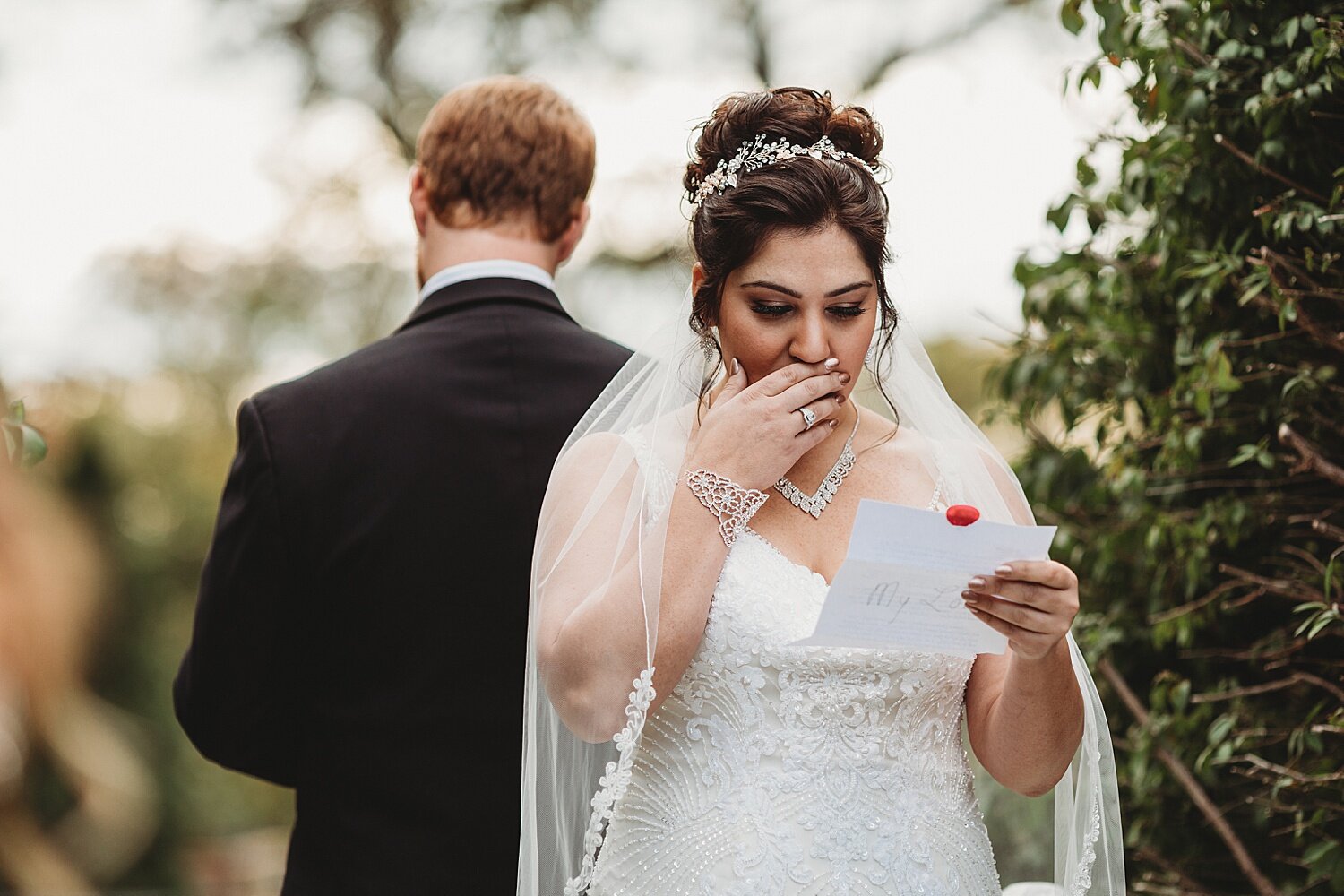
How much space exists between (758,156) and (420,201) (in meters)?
0.94

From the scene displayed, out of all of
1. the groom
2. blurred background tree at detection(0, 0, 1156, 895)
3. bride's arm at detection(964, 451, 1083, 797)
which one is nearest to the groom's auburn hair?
the groom

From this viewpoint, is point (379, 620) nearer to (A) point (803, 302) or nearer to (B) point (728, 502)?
(B) point (728, 502)

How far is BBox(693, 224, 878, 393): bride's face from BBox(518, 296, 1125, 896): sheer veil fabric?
0.87 ft

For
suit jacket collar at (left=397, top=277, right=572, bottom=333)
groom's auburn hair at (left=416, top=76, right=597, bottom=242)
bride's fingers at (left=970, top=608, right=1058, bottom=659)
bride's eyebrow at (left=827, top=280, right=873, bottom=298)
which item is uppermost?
groom's auburn hair at (left=416, top=76, right=597, bottom=242)

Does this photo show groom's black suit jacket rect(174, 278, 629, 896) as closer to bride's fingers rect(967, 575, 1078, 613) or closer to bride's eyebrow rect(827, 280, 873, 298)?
bride's eyebrow rect(827, 280, 873, 298)

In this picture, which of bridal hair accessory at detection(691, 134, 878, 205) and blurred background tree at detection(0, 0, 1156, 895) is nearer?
bridal hair accessory at detection(691, 134, 878, 205)

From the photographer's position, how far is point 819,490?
230 centimetres

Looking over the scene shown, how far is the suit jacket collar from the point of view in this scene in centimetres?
283

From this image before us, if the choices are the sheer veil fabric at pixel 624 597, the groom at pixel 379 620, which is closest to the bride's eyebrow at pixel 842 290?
the sheer veil fabric at pixel 624 597

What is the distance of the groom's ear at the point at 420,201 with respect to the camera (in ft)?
9.44

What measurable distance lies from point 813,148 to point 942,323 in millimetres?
8130

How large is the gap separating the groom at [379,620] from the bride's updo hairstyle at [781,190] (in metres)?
0.61

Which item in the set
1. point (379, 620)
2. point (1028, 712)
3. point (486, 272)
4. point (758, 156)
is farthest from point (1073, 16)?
point (379, 620)

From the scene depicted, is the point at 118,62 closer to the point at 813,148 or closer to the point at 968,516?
the point at 813,148
